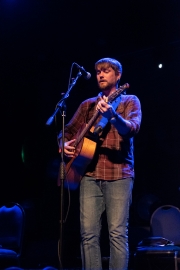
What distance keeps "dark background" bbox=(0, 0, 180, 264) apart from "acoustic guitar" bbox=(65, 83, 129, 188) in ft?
10.6

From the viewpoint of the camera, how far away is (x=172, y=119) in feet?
25.6

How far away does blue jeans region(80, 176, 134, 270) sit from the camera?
3424mm

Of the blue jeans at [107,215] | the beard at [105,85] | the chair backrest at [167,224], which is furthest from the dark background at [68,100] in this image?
the blue jeans at [107,215]

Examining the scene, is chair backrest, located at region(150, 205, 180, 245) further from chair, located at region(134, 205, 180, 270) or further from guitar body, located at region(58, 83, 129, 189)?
guitar body, located at region(58, 83, 129, 189)

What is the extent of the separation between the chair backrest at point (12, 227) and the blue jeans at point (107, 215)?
2.23 meters

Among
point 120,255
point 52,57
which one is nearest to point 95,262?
point 120,255

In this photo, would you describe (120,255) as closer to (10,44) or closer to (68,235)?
(68,235)

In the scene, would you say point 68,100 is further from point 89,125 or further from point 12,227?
point 89,125

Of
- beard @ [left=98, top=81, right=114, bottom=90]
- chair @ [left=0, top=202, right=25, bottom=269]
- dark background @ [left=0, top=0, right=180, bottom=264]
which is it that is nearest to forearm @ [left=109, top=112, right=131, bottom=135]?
beard @ [left=98, top=81, right=114, bottom=90]

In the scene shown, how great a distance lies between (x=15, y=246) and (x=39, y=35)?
342cm

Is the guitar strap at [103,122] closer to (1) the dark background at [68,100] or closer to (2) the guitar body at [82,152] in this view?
(2) the guitar body at [82,152]

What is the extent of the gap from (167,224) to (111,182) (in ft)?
8.37

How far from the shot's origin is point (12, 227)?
5.73m

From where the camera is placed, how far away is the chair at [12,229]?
18.1 feet
